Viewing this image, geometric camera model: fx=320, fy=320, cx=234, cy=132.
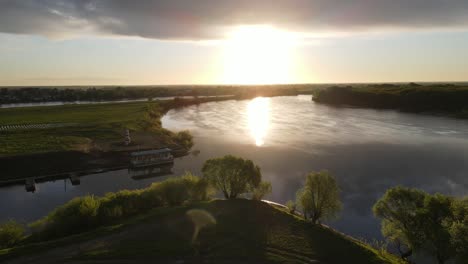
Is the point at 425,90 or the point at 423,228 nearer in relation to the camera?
the point at 423,228

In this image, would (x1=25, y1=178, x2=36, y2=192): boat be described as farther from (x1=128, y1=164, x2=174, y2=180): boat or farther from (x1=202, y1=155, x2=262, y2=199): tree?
(x1=202, y1=155, x2=262, y2=199): tree

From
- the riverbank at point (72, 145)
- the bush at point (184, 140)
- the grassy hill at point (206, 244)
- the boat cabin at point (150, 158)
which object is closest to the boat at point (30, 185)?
the riverbank at point (72, 145)

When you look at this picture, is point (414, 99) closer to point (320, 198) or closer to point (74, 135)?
point (320, 198)

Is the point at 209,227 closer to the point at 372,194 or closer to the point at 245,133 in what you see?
the point at 372,194

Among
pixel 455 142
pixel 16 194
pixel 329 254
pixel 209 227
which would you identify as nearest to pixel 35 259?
pixel 209 227

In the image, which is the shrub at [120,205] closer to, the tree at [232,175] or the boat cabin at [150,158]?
the tree at [232,175]
